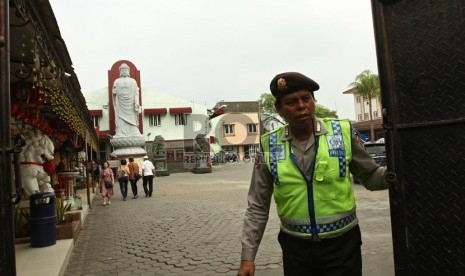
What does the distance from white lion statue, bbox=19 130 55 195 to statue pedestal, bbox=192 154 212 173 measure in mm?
22585

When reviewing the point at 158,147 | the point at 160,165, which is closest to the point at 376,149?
the point at 160,165

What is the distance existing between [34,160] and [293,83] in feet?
20.6

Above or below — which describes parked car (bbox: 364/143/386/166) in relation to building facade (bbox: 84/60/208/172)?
below

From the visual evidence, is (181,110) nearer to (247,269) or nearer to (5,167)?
(247,269)

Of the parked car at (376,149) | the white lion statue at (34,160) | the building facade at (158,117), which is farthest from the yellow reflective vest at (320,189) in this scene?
the building facade at (158,117)

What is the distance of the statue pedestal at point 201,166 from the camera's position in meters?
30.4

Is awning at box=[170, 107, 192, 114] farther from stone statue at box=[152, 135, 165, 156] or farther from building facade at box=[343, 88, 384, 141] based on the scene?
building facade at box=[343, 88, 384, 141]

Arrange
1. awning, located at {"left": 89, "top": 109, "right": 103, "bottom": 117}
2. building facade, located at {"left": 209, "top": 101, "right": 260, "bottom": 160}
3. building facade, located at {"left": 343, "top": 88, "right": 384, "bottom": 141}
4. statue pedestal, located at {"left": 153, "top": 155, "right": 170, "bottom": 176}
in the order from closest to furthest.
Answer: statue pedestal, located at {"left": 153, "top": 155, "right": 170, "bottom": 176} → awning, located at {"left": 89, "top": 109, "right": 103, "bottom": 117} → building facade, located at {"left": 343, "top": 88, "right": 384, "bottom": 141} → building facade, located at {"left": 209, "top": 101, "right": 260, "bottom": 160}

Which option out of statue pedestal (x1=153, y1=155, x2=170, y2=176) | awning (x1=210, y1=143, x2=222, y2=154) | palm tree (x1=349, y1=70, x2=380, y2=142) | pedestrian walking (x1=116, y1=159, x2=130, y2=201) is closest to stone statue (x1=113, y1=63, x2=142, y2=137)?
statue pedestal (x1=153, y1=155, x2=170, y2=176)

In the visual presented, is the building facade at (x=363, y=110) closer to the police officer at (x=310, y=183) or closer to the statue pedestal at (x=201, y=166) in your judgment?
the statue pedestal at (x=201, y=166)

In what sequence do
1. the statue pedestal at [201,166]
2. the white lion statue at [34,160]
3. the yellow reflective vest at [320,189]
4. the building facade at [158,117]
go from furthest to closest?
the building facade at [158,117] < the statue pedestal at [201,166] < the white lion statue at [34,160] < the yellow reflective vest at [320,189]

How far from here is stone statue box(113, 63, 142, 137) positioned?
120ft

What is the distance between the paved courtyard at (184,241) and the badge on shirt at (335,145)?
10.3 ft

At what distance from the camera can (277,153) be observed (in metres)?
2.37
